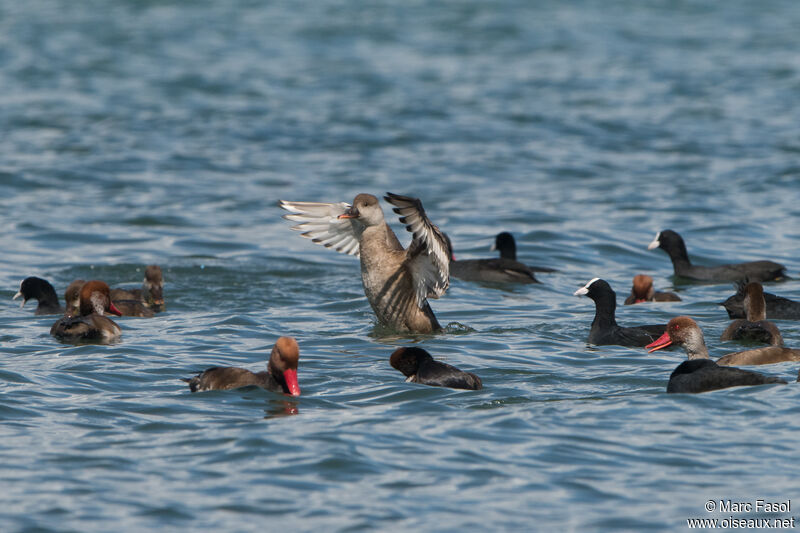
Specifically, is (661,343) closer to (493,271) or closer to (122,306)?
(493,271)

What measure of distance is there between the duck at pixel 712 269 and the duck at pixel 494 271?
6.68 feet

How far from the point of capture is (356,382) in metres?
9.88

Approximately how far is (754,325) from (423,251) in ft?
10.5

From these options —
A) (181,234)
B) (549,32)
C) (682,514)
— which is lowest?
(682,514)

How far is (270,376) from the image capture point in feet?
30.7

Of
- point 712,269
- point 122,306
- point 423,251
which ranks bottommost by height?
point 712,269

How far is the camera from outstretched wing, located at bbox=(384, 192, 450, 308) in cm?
1057

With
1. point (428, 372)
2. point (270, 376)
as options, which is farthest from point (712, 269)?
point (270, 376)

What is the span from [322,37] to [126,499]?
34.1m

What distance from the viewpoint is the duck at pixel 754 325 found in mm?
11094

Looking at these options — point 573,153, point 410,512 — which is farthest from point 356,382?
point 573,153

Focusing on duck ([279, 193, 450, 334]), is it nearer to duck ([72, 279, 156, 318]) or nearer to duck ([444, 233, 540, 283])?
duck ([72, 279, 156, 318])

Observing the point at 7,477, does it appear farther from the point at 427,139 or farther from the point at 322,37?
the point at 322,37

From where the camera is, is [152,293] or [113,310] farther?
[152,293]
